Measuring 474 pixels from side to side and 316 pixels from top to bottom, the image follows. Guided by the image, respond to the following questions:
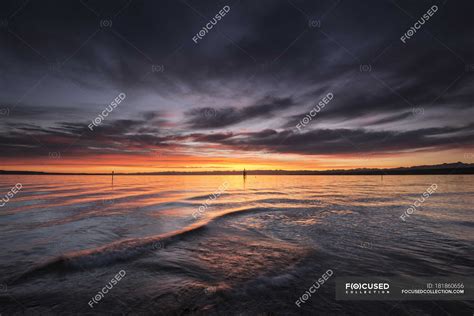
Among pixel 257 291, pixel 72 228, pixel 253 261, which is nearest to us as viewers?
pixel 257 291

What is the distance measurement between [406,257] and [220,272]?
6.00 meters

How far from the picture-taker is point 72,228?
11.8 m

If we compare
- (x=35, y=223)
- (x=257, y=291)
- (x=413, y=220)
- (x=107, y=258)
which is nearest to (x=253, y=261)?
(x=257, y=291)

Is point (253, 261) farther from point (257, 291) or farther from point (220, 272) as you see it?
point (257, 291)

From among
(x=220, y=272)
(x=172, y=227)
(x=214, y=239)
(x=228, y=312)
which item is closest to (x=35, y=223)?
(x=172, y=227)

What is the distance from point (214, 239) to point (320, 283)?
5.27 m

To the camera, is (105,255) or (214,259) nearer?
(214,259)

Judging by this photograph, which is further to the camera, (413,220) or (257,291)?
(413,220)

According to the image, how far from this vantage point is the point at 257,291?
5.76 meters

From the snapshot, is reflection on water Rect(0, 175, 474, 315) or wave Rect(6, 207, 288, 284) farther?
wave Rect(6, 207, 288, 284)

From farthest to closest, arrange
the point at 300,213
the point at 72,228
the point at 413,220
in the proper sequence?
the point at 300,213 < the point at 413,220 < the point at 72,228

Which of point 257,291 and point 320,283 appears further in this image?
point 320,283

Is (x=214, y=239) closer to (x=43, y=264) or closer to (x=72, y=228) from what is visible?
(x=43, y=264)

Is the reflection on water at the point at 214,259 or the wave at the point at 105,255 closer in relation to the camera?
the reflection on water at the point at 214,259
